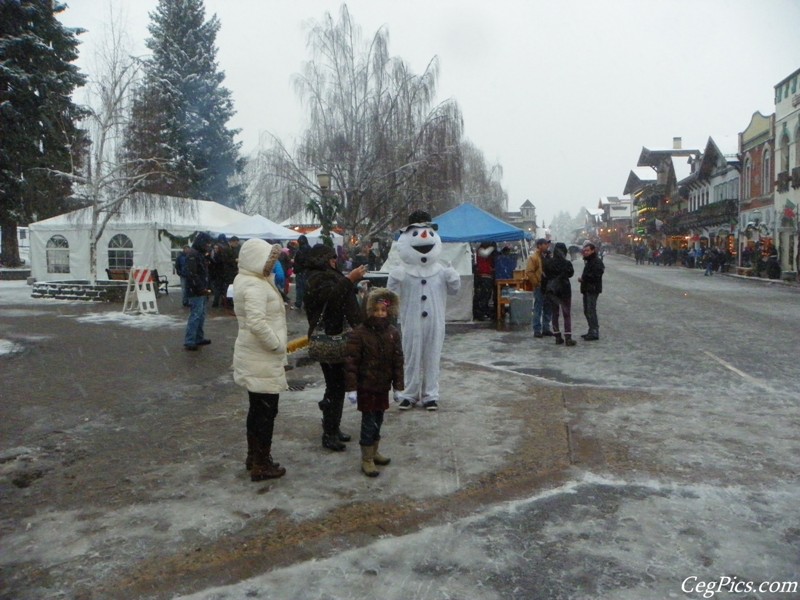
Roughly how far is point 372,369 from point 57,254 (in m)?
23.2

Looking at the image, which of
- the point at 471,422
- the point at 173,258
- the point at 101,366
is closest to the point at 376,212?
the point at 173,258

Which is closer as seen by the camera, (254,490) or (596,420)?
(254,490)

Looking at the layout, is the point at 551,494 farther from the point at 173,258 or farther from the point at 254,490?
the point at 173,258

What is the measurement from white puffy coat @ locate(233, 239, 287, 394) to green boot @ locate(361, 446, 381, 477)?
0.76 meters

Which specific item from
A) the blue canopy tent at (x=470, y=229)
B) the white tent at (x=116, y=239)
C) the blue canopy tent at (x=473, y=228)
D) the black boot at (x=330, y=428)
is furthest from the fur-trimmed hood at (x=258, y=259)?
the white tent at (x=116, y=239)

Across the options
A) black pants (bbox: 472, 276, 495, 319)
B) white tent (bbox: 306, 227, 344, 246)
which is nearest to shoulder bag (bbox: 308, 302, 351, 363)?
black pants (bbox: 472, 276, 495, 319)

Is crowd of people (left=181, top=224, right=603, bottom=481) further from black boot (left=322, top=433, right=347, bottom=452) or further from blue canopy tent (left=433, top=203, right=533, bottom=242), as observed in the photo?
blue canopy tent (left=433, top=203, right=533, bottom=242)

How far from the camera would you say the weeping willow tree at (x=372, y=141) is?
26328mm

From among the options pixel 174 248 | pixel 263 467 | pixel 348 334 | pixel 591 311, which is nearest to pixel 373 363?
pixel 348 334

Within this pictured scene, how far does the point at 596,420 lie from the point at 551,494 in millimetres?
1987

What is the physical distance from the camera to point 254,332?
466 cm

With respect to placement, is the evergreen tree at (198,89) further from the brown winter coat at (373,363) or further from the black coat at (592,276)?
the brown winter coat at (373,363)

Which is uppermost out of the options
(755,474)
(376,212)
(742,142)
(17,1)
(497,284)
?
(17,1)

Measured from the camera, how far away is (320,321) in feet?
17.7
